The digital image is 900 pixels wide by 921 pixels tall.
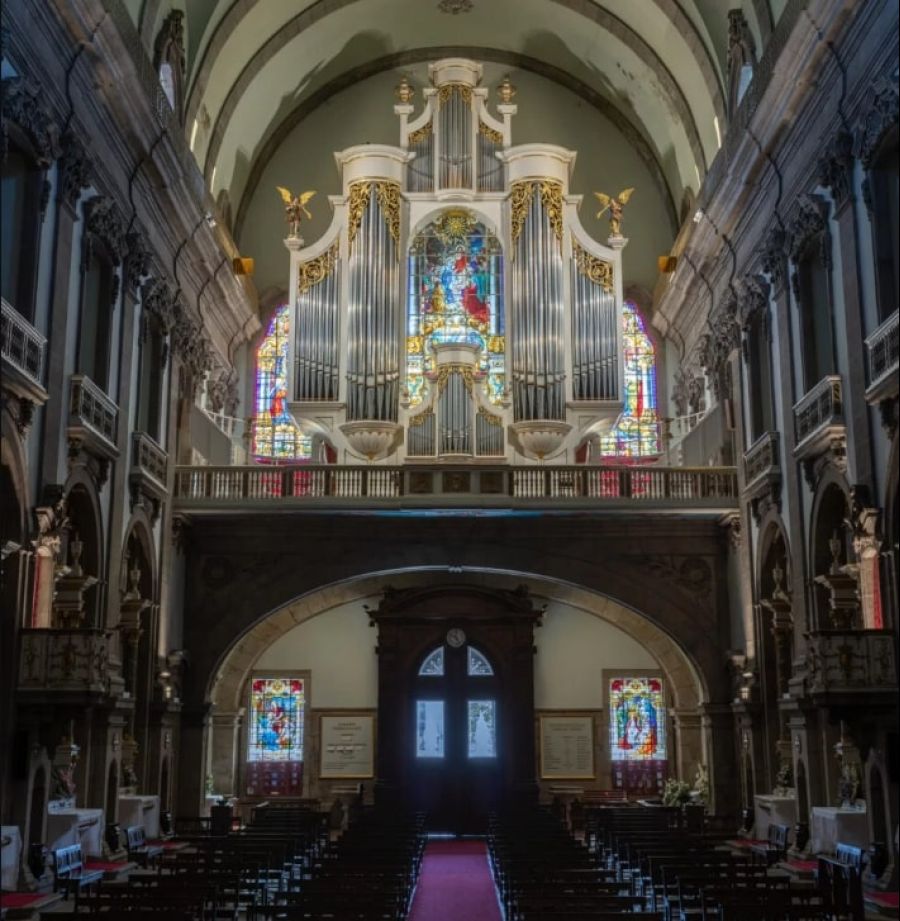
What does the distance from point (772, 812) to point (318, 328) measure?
1250 cm

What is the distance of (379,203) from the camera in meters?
26.9

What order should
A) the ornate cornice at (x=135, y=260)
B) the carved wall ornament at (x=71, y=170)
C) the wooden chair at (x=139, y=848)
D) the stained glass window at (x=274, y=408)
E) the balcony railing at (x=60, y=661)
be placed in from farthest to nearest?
the stained glass window at (x=274, y=408), the ornate cornice at (x=135, y=260), the wooden chair at (x=139, y=848), the carved wall ornament at (x=71, y=170), the balcony railing at (x=60, y=661)

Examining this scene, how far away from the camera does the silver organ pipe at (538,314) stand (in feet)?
82.8

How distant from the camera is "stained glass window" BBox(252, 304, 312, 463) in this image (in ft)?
99.7

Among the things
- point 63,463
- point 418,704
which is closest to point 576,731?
point 418,704

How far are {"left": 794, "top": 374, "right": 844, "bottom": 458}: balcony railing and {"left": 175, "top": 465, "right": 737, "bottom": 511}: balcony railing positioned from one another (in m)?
4.54

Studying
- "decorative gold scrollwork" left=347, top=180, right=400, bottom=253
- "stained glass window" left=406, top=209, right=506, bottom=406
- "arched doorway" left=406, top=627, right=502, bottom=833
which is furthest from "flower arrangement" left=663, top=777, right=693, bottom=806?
"decorative gold scrollwork" left=347, top=180, right=400, bottom=253

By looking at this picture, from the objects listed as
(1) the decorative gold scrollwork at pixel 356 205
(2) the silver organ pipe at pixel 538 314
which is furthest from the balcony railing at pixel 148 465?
(2) the silver organ pipe at pixel 538 314

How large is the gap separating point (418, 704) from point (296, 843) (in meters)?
11.5

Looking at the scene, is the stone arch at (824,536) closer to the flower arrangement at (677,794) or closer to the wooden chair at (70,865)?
the flower arrangement at (677,794)

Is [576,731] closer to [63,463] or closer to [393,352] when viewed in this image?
[393,352]

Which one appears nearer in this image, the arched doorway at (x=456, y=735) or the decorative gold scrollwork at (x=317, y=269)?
the decorative gold scrollwork at (x=317, y=269)

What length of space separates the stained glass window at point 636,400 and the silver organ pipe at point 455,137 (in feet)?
17.3

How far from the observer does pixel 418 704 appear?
1144 inches
